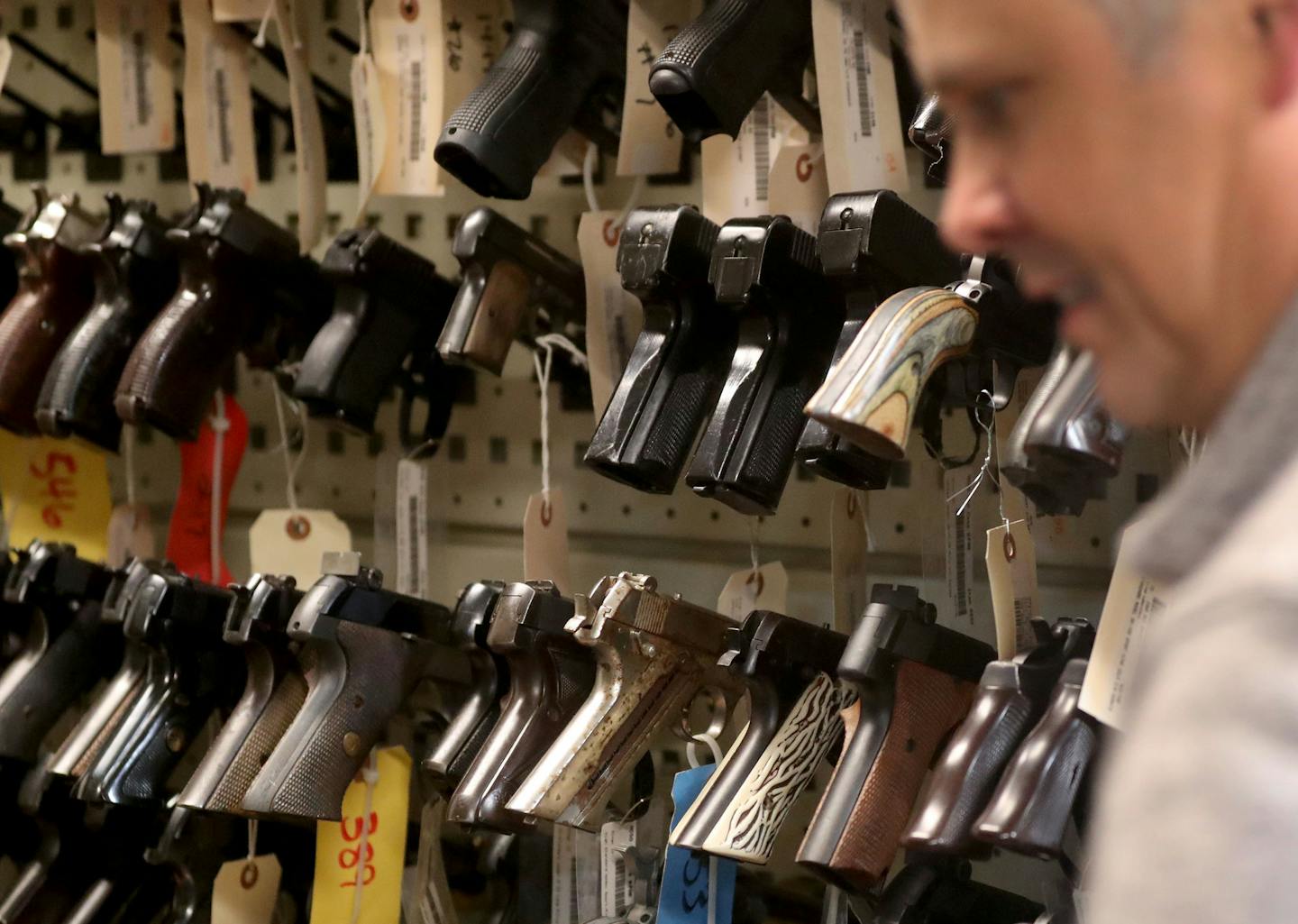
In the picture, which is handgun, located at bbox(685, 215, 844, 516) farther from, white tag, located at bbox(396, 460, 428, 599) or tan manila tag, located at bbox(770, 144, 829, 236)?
white tag, located at bbox(396, 460, 428, 599)

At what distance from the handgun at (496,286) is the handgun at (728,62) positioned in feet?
0.86

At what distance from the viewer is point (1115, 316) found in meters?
0.56

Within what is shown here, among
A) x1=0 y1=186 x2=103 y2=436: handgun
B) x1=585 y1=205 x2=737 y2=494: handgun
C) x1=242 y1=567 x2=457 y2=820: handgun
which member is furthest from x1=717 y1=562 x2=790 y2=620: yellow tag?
x1=0 y1=186 x2=103 y2=436: handgun

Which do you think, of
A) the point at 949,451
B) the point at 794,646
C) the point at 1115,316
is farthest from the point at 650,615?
the point at 1115,316

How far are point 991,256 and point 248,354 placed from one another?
1016mm

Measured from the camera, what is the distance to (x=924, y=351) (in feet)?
3.76

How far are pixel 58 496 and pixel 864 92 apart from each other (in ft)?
4.28

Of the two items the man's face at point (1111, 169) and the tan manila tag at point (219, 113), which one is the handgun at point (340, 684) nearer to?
the tan manila tag at point (219, 113)

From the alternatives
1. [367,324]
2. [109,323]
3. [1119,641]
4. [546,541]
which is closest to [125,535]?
[109,323]

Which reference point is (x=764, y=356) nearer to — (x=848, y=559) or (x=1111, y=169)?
(x=848, y=559)

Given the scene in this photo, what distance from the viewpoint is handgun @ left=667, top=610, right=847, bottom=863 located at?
132 cm

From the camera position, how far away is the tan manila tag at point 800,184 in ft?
5.04

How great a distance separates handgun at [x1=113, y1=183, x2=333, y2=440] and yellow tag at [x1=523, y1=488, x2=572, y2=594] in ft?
1.29

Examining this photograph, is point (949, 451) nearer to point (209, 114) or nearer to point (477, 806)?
point (477, 806)
